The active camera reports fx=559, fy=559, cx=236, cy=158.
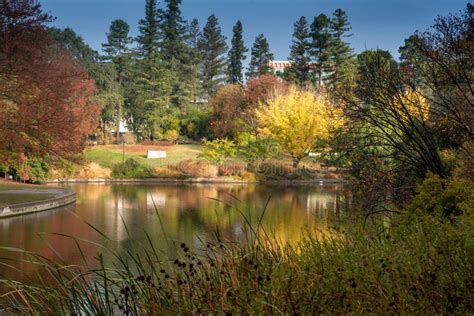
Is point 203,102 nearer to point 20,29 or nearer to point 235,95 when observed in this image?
point 235,95

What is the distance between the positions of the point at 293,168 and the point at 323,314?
35680mm

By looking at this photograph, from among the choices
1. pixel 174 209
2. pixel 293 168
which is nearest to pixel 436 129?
pixel 174 209

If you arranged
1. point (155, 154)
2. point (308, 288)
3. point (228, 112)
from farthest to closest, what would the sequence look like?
point (228, 112) < point (155, 154) < point (308, 288)

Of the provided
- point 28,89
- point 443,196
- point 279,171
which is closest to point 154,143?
point 279,171

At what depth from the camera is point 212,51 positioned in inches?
2876

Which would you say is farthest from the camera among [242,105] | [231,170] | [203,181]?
[242,105]

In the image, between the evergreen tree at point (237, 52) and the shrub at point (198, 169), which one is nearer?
the shrub at point (198, 169)

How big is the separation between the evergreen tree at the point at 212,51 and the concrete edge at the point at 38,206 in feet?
162

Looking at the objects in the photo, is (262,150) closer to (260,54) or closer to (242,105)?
(242,105)

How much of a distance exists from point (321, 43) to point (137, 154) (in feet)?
76.9

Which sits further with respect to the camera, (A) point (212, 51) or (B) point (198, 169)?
(A) point (212, 51)

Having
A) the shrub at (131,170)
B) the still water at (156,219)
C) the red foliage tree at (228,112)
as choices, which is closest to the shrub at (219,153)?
the shrub at (131,170)

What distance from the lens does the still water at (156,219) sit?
45.6 feet

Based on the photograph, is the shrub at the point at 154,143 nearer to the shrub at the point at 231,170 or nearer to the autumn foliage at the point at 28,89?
the shrub at the point at 231,170
